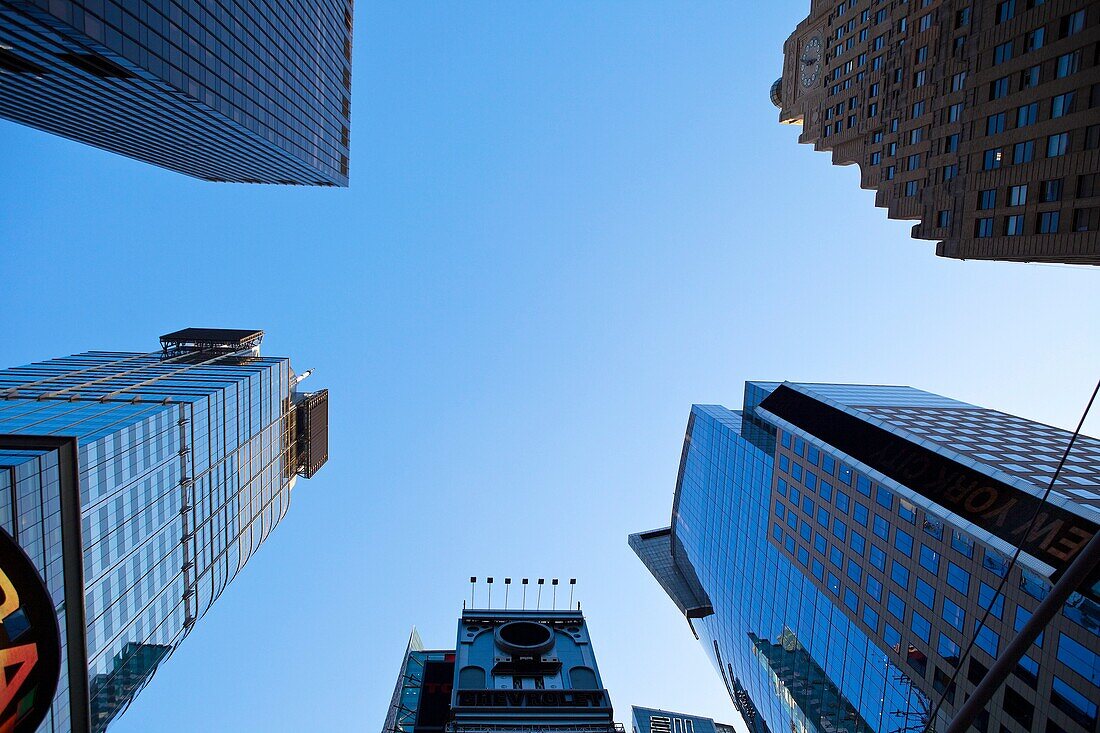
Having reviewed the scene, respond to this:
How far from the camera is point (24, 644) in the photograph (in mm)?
30266

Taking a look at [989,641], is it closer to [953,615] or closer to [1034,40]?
[953,615]

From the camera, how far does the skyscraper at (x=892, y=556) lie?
35.7 metres

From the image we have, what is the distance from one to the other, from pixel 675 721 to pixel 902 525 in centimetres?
7603

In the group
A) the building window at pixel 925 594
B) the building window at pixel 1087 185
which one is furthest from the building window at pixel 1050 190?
the building window at pixel 925 594

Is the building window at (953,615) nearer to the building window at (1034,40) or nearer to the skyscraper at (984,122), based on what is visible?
the skyscraper at (984,122)

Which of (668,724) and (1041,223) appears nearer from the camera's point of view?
(1041,223)

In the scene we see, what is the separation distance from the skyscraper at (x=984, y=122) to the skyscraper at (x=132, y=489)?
52936 millimetres

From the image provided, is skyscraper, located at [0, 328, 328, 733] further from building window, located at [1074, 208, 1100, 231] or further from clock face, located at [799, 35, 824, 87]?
clock face, located at [799, 35, 824, 87]

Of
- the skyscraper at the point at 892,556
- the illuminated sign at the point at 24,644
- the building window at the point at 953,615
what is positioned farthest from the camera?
the building window at the point at 953,615

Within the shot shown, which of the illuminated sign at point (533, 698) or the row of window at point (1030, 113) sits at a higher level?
the row of window at point (1030, 113)

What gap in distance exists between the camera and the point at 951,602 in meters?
42.1

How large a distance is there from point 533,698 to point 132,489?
48412 mm

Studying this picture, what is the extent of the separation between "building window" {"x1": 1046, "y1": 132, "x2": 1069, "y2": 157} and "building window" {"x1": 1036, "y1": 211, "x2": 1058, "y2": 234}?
8.10 feet

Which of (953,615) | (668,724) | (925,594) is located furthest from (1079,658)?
(668,724)
